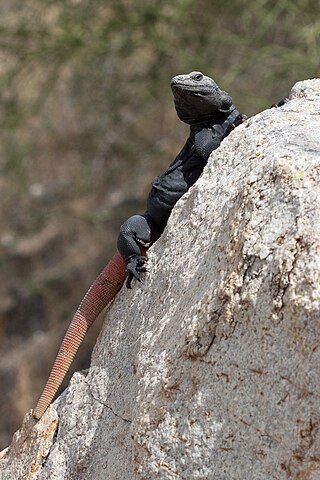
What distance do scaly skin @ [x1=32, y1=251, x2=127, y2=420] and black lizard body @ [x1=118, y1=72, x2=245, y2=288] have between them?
0.17 meters

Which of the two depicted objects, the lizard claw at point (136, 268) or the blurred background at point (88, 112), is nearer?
the lizard claw at point (136, 268)

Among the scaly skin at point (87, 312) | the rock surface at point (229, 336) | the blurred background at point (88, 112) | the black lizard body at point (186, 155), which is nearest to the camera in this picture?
the rock surface at point (229, 336)

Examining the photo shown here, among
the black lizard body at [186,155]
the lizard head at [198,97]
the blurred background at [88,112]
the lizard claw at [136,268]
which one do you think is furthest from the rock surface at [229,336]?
the blurred background at [88,112]

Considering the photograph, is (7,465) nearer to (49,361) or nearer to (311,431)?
(311,431)

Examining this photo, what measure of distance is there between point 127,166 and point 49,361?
2622 mm

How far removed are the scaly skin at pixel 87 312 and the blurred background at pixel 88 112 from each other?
361cm

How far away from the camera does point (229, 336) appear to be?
8.12 feet

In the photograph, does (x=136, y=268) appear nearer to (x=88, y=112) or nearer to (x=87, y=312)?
(x=87, y=312)

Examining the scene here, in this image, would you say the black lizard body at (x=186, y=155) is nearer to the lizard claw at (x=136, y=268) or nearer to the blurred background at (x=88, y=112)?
the lizard claw at (x=136, y=268)

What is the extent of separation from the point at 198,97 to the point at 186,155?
8.9 inches

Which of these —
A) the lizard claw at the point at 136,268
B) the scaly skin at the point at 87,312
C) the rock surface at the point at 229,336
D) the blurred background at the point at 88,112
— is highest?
the blurred background at the point at 88,112

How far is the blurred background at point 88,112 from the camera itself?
778cm

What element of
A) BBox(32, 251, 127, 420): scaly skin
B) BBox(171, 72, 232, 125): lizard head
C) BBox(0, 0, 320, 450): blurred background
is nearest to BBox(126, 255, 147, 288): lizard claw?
BBox(32, 251, 127, 420): scaly skin

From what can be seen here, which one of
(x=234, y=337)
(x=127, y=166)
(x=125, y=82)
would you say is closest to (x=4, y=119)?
(x=125, y=82)
